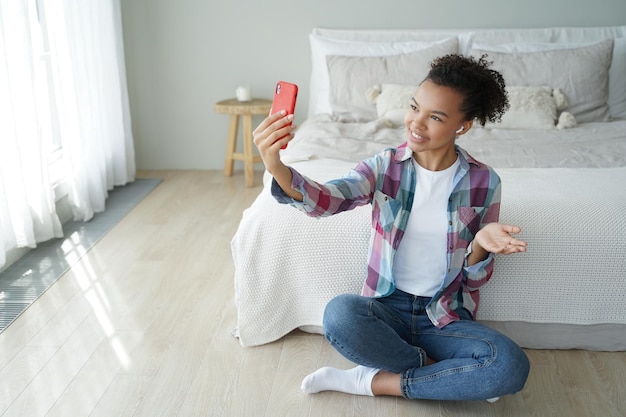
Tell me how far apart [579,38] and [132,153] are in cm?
247

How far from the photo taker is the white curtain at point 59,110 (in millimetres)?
2744

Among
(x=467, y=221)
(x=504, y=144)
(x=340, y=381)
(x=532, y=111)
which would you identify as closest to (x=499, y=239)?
(x=467, y=221)

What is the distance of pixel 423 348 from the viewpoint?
1939 mm

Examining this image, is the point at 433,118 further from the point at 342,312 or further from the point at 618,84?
the point at 618,84

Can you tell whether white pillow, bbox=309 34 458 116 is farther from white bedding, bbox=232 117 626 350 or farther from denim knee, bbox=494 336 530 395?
denim knee, bbox=494 336 530 395

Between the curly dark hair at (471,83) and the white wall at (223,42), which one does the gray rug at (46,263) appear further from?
the curly dark hair at (471,83)

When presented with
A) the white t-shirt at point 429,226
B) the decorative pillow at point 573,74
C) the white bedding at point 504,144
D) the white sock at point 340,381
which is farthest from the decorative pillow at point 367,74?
the white sock at point 340,381

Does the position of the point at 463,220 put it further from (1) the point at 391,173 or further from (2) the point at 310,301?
(2) the point at 310,301

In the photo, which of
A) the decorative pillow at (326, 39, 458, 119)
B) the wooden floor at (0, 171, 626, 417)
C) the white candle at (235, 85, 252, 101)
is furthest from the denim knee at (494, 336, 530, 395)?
the white candle at (235, 85, 252, 101)

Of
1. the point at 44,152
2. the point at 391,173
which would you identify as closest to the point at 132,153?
the point at 44,152

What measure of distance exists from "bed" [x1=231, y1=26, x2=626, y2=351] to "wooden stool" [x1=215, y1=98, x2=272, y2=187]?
0.53 meters

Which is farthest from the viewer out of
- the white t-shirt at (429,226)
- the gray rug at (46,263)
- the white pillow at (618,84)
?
the white pillow at (618,84)

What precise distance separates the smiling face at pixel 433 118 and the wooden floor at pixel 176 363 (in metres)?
0.71

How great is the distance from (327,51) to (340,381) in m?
2.17
